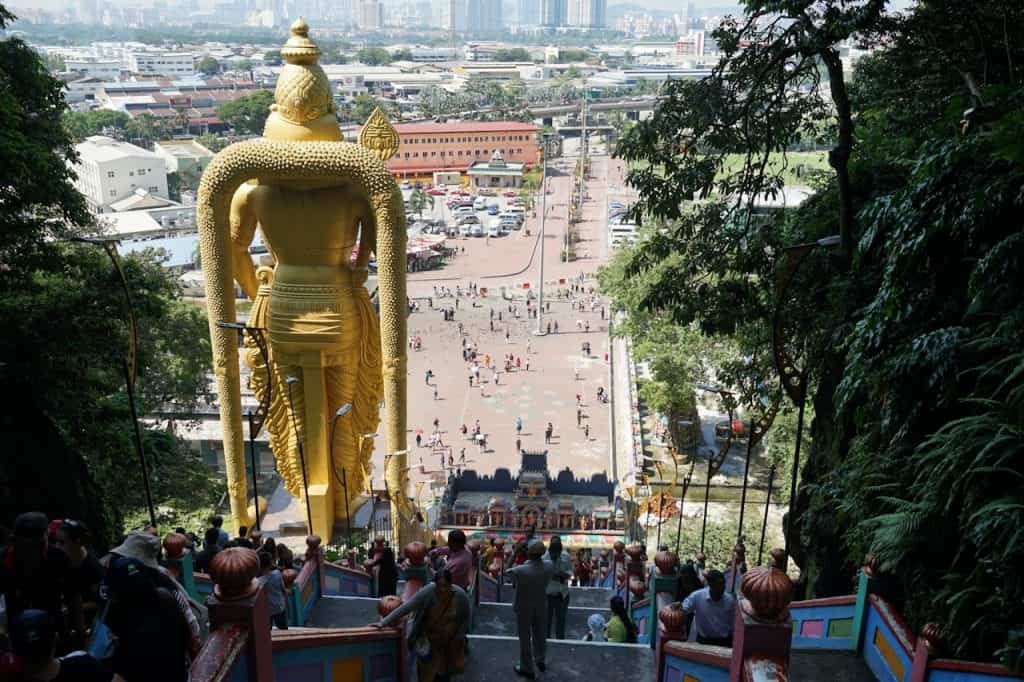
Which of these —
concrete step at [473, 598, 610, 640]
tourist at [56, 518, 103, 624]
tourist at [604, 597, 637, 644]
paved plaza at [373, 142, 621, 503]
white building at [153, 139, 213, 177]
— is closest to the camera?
tourist at [56, 518, 103, 624]

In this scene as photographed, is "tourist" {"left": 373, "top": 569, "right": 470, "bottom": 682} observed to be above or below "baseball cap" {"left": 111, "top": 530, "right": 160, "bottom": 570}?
below

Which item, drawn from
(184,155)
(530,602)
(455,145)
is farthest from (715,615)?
(184,155)

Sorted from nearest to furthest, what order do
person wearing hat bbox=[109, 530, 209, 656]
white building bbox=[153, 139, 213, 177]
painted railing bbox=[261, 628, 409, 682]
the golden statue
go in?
person wearing hat bbox=[109, 530, 209, 656] < painted railing bbox=[261, 628, 409, 682] < the golden statue < white building bbox=[153, 139, 213, 177]

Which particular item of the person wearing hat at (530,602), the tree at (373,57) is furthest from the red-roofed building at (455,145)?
the tree at (373,57)

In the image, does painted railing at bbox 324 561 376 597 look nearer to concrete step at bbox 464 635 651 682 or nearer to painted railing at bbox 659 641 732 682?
concrete step at bbox 464 635 651 682

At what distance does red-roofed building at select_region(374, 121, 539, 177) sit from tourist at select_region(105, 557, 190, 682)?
6465 cm

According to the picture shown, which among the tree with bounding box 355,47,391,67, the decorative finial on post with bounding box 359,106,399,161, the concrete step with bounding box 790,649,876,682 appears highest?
the tree with bounding box 355,47,391,67

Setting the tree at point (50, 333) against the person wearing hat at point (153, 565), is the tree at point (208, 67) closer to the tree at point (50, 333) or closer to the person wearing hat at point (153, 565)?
the tree at point (50, 333)

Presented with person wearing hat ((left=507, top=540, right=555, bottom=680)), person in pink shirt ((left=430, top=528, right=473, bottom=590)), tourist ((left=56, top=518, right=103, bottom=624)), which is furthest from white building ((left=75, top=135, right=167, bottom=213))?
person wearing hat ((left=507, top=540, right=555, bottom=680))

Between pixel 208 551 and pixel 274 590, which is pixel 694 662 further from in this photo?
pixel 208 551

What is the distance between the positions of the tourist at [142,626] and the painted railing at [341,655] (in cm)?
96

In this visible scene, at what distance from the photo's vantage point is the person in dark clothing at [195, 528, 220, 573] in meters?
6.60

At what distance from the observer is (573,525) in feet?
58.5

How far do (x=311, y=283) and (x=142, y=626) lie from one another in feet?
22.9
